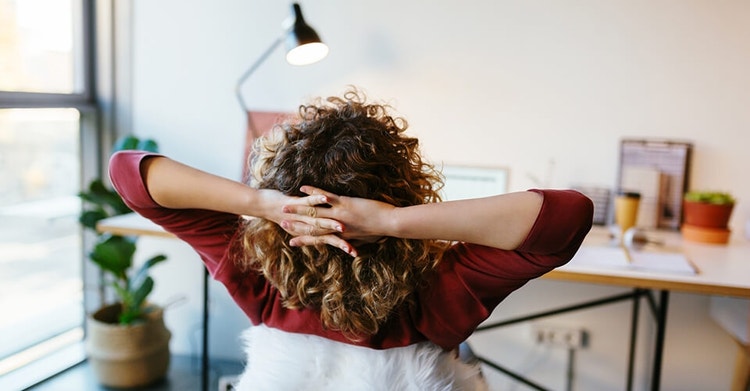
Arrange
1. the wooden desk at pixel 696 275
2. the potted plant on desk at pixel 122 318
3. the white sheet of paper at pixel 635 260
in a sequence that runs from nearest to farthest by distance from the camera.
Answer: the wooden desk at pixel 696 275
the white sheet of paper at pixel 635 260
the potted plant on desk at pixel 122 318

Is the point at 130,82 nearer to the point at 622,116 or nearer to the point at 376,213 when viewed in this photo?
the point at 622,116

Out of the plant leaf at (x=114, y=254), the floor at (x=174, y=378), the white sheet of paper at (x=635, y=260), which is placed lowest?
the floor at (x=174, y=378)

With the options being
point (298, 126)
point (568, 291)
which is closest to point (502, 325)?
point (568, 291)

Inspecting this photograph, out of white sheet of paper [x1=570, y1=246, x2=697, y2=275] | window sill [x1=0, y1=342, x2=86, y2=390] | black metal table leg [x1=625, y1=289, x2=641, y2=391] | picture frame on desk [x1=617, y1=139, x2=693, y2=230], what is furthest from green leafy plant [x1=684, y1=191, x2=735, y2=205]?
window sill [x1=0, y1=342, x2=86, y2=390]

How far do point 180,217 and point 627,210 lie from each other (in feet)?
5.02

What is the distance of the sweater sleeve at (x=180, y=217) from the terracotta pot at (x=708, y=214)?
1582mm

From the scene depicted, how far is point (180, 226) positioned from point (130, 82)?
1758 mm

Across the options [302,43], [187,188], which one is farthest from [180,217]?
[302,43]

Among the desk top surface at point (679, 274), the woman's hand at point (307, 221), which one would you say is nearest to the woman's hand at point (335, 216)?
the woman's hand at point (307, 221)

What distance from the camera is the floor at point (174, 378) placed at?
2543 millimetres

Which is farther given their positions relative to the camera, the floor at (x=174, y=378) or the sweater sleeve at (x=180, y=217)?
the floor at (x=174, y=378)

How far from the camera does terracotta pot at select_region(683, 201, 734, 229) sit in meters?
2.11

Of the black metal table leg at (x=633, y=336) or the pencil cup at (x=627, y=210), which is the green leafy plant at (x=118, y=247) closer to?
the pencil cup at (x=627, y=210)

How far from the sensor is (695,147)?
2305 millimetres
